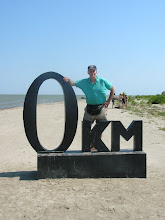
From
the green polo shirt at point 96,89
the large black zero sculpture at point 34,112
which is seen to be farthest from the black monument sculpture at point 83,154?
the green polo shirt at point 96,89

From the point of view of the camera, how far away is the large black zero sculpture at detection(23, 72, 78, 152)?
5188mm

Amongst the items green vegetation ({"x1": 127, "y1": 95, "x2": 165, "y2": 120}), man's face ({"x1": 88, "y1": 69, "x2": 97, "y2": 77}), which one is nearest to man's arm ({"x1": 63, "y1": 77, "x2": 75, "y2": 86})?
man's face ({"x1": 88, "y1": 69, "x2": 97, "y2": 77})

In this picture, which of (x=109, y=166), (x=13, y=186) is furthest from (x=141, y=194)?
(x=13, y=186)

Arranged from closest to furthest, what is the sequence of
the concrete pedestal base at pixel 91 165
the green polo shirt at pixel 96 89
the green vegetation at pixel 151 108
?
the concrete pedestal base at pixel 91 165 < the green polo shirt at pixel 96 89 < the green vegetation at pixel 151 108

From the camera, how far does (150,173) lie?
17.7ft

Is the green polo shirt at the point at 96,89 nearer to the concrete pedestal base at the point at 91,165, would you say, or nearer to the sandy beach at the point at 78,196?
the concrete pedestal base at the point at 91,165

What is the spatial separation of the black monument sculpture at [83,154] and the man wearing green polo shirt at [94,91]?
22 cm

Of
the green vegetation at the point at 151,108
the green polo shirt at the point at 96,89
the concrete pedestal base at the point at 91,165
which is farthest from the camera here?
the green vegetation at the point at 151,108

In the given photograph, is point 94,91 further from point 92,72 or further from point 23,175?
point 23,175

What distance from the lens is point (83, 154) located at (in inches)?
198

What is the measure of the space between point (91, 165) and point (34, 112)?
147cm

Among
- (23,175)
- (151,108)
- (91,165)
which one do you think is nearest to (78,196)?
(91,165)

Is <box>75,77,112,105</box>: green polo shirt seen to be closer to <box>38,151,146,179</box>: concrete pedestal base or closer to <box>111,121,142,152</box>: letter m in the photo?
<box>111,121,142,152</box>: letter m

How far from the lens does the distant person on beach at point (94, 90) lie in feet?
16.7
